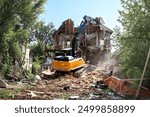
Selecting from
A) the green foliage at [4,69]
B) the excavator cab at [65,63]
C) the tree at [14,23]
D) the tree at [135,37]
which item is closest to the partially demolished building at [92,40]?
the tree at [14,23]

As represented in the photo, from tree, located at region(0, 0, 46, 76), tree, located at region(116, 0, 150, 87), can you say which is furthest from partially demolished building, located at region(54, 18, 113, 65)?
tree, located at region(116, 0, 150, 87)

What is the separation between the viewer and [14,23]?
33.5 meters

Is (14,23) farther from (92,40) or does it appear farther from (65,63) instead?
(92,40)

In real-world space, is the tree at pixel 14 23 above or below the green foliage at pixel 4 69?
above

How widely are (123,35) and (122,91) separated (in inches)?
120

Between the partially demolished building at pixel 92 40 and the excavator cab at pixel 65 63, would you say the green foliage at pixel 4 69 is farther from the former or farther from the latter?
the partially demolished building at pixel 92 40

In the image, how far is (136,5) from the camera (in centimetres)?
2225

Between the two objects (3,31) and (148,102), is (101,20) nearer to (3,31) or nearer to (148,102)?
(3,31)

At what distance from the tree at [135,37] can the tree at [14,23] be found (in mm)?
12230

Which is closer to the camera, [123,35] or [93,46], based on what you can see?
[123,35]

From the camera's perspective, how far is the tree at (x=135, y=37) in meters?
21.4

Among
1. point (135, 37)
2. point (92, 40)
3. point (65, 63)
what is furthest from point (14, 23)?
point (92, 40)

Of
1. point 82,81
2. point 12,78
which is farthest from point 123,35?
point 12,78

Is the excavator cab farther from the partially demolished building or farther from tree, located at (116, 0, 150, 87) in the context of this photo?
the partially demolished building
